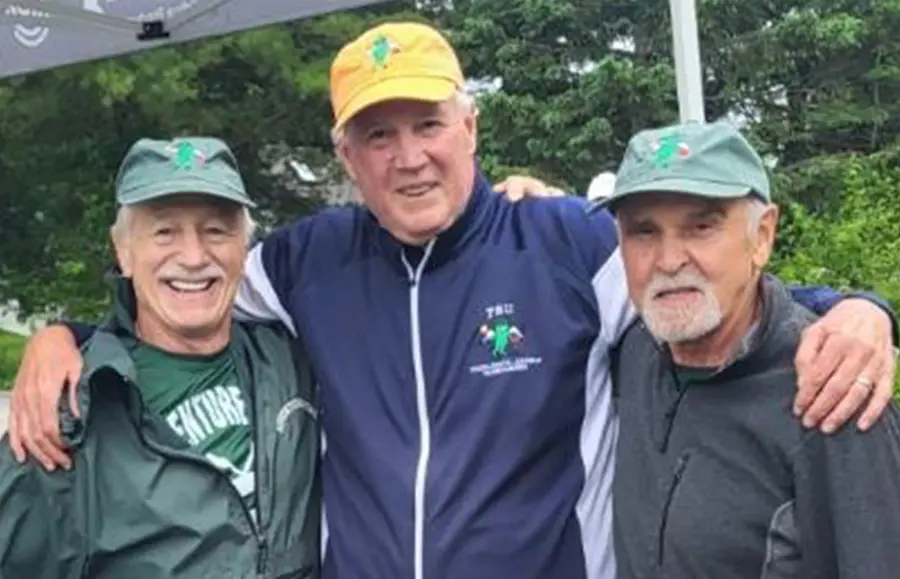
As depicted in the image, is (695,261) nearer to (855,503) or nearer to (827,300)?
(827,300)

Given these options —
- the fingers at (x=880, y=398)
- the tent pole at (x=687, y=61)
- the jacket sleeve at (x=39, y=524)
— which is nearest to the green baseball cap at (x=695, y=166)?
the fingers at (x=880, y=398)

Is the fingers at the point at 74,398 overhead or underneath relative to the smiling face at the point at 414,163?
underneath

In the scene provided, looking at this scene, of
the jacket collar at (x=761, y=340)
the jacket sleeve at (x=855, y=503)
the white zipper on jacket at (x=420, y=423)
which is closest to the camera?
the jacket sleeve at (x=855, y=503)

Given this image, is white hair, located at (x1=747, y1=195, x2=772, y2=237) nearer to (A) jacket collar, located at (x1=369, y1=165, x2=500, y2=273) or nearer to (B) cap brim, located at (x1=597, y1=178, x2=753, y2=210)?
(B) cap brim, located at (x1=597, y1=178, x2=753, y2=210)

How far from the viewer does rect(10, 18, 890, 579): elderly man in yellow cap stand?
10.1 ft

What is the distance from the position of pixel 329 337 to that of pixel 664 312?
881mm

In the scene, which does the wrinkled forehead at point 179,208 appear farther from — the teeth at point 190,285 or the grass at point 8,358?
the grass at point 8,358

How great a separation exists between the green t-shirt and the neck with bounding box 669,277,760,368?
2.99ft

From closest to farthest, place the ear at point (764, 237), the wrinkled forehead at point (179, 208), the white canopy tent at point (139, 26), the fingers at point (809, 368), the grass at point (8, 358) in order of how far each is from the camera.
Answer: the fingers at point (809, 368) → the ear at point (764, 237) → the wrinkled forehead at point (179, 208) → the white canopy tent at point (139, 26) → the grass at point (8, 358)

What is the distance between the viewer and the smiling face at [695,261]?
2.72 m

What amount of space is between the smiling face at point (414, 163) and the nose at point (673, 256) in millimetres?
644

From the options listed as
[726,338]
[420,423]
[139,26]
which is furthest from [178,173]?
[139,26]

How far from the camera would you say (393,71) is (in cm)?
330

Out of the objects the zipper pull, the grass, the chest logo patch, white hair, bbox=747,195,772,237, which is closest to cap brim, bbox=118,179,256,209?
the chest logo patch
